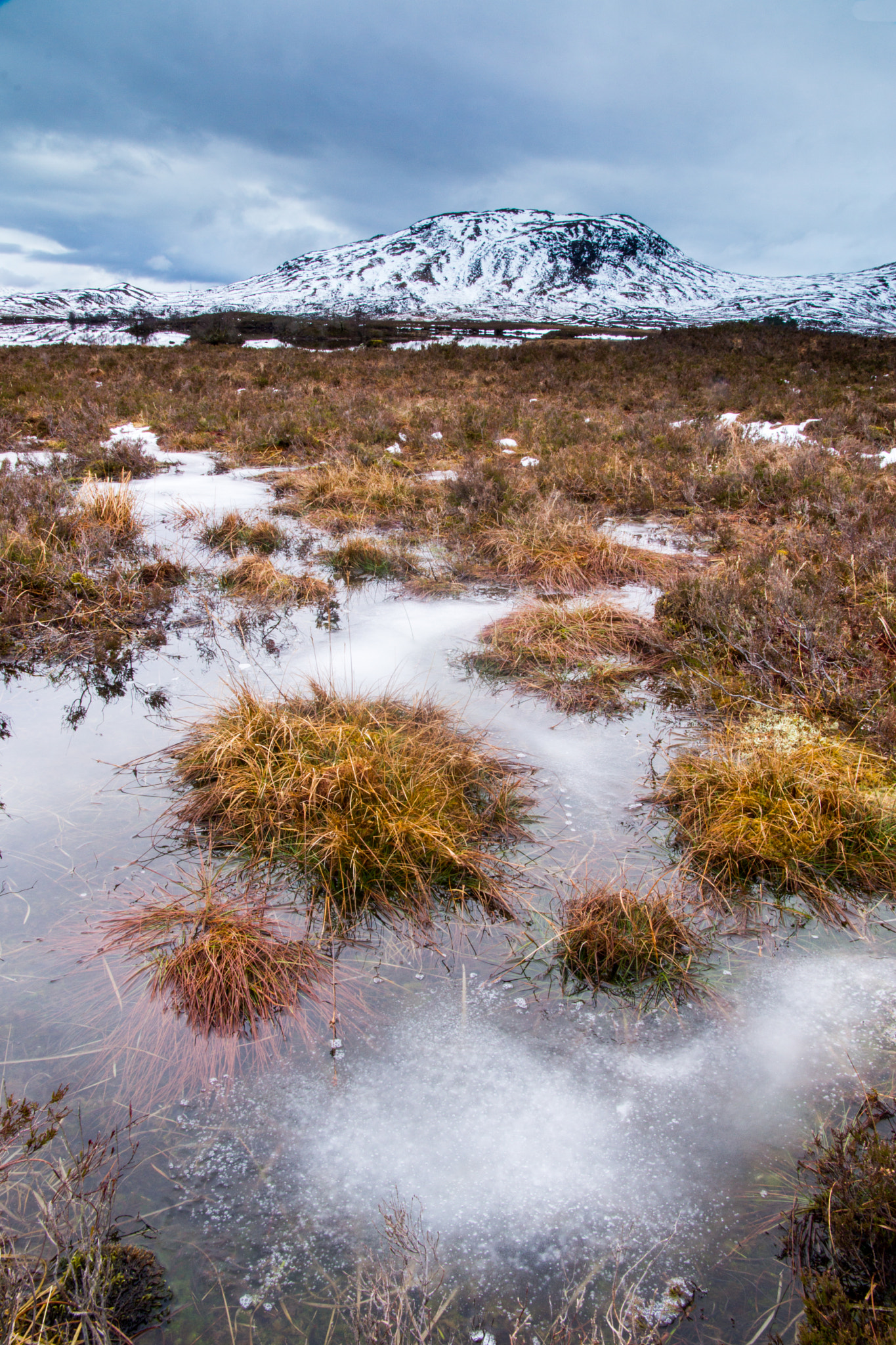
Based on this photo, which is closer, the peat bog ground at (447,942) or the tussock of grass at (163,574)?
the peat bog ground at (447,942)

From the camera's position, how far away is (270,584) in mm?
6027

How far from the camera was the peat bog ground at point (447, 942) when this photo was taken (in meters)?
1.62

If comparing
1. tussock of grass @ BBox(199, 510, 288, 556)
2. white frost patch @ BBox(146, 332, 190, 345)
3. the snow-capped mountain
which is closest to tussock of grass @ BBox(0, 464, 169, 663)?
tussock of grass @ BBox(199, 510, 288, 556)

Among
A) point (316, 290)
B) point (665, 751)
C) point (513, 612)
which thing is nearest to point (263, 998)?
point (665, 751)

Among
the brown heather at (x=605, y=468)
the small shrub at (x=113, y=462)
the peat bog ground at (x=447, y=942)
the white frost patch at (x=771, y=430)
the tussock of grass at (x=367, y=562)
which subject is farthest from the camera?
the white frost patch at (x=771, y=430)

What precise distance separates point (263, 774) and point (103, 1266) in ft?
6.54

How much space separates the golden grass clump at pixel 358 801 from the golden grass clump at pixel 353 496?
14.5 feet

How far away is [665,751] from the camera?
385 centimetres

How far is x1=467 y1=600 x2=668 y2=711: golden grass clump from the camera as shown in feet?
15.0

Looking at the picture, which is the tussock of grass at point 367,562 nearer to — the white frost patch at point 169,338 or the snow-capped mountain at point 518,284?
the white frost patch at point 169,338

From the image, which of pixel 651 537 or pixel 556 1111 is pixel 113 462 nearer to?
pixel 651 537

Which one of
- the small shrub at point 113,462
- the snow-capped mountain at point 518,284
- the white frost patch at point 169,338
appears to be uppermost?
the snow-capped mountain at point 518,284

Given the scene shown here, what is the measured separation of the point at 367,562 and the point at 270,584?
3.91 ft

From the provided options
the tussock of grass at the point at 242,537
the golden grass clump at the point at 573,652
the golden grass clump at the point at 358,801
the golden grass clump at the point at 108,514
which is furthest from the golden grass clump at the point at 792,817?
the golden grass clump at the point at 108,514
